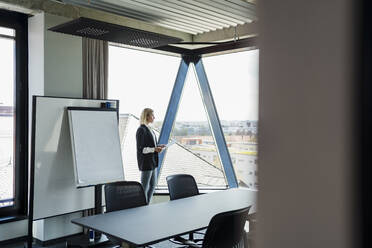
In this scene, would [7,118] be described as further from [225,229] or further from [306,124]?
[306,124]

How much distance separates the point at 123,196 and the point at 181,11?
2.84 metres

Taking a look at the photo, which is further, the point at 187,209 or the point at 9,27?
the point at 9,27

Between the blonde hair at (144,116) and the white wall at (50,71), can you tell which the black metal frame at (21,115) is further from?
the blonde hair at (144,116)

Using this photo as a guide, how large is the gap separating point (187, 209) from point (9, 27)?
3.31 m

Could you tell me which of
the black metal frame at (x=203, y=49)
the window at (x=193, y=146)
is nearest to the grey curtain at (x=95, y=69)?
the black metal frame at (x=203, y=49)

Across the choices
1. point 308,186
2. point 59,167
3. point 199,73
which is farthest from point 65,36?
point 308,186

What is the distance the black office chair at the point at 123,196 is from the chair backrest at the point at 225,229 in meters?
1.16

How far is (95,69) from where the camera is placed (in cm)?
499

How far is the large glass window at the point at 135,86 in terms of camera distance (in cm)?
570

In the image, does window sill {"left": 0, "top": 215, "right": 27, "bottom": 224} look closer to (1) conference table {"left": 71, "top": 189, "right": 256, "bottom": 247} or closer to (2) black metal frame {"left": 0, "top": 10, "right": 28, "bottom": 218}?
(2) black metal frame {"left": 0, "top": 10, "right": 28, "bottom": 218}

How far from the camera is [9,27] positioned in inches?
177

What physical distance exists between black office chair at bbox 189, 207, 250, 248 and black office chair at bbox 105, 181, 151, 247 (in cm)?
114

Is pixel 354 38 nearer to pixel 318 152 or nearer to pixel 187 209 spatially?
pixel 318 152

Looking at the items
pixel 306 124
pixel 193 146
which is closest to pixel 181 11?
pixel 193 146
